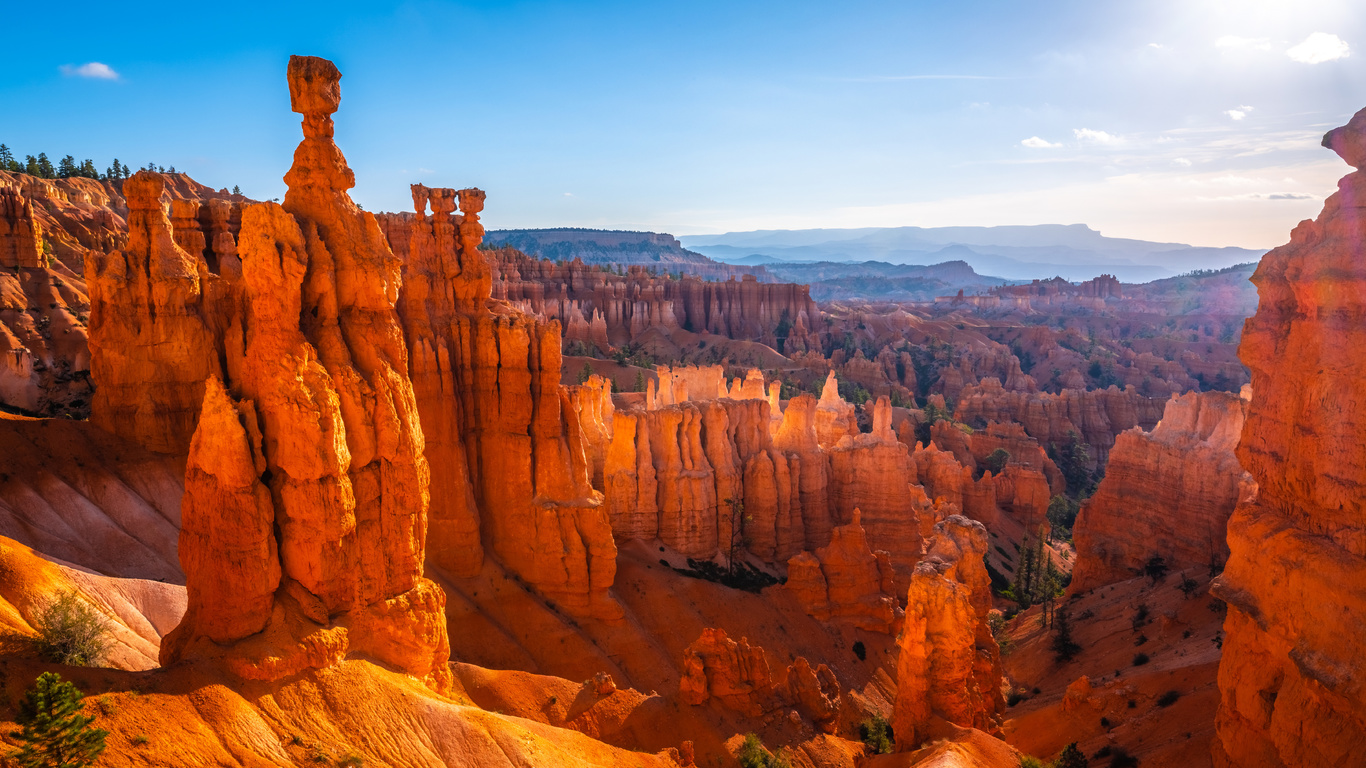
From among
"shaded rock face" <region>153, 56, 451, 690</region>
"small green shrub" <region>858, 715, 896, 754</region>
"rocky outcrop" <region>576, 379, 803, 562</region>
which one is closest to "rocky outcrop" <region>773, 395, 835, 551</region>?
"rocky outcrop" <region>576, 379, 803, 562</region>

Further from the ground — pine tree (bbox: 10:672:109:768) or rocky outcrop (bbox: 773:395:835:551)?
pine tree (bbox: 10:672:109:768)

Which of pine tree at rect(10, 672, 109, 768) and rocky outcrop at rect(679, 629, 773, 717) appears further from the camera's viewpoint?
rocky outcrop at rect(679, 629, 773, 717)

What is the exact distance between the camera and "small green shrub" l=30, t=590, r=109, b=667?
39.6 ft

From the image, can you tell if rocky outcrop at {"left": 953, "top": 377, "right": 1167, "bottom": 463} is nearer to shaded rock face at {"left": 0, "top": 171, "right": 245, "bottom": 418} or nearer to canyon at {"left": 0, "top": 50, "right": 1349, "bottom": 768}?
canyon at {"left": 0, "top": 50, "right": 1349, "bottom": 768}

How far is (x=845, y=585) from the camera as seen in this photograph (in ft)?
108

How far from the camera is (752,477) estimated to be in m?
36.4

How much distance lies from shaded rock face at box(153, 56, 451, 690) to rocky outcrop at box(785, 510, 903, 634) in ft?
63.5

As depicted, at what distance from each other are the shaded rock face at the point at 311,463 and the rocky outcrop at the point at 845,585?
19345mm

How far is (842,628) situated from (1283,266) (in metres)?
21.5

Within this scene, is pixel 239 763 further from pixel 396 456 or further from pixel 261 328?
pixel 261 328

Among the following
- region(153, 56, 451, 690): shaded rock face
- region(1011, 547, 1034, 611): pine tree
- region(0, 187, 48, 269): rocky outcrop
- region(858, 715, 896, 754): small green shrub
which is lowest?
region(1011, 547, 1034, 611): pine tree

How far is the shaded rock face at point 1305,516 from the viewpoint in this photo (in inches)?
532

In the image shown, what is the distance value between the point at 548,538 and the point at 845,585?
1377 cm

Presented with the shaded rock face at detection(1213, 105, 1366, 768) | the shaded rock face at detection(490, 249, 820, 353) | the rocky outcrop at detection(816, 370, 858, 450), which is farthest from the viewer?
the shaded rock face at detection(490, 249, 820, 353)
